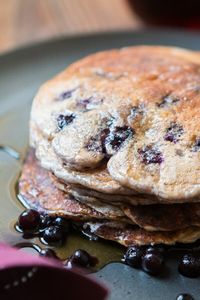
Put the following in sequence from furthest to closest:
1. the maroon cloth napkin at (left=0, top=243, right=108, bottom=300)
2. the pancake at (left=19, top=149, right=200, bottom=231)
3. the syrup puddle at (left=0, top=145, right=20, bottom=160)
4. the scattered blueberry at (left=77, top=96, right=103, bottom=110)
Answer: the syrup puddle at (left=0, top=145, right=20, bottom=160) < the scattered blueberry at (left=77, top=96, right=103, bottom=110) < the pancake at (left=19, top=149, right=200, bottom=231) < the maroon cloth napkin at (left=0, top=243, right=108, bottom=300)

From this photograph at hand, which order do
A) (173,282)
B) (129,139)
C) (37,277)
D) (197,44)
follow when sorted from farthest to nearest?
1. (197,44)
2. (129,139)
3. (173,282)
4. (37,277)

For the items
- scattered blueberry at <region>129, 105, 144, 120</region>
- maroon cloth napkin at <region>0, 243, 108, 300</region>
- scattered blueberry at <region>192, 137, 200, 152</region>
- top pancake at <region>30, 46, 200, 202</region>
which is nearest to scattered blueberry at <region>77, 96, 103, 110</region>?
top pancake at <region>30, 46, 200, 202</region>

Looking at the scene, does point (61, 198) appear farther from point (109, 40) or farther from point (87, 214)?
point (109, 40)

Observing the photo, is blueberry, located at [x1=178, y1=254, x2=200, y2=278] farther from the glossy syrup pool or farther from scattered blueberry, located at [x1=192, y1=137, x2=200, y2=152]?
scattered blueberry, located at [x1=192, y1=137, x2=200, y2=152]

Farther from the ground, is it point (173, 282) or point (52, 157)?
point (52, 157)

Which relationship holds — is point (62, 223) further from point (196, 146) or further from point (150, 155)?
point (196, 146)

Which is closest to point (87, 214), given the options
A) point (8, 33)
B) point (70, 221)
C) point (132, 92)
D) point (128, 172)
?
point (70, 221)

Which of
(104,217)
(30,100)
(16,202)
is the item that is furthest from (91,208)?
(30,100)
